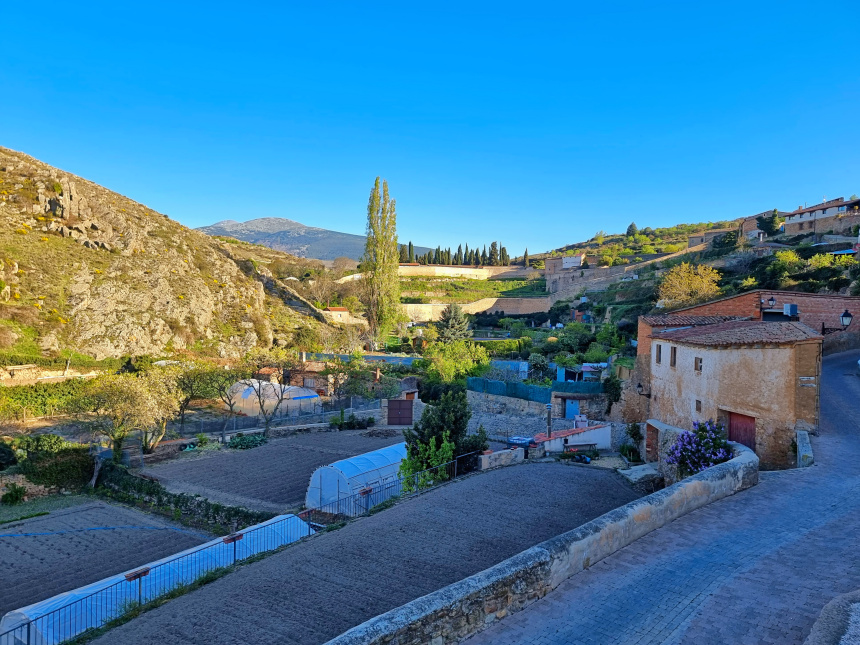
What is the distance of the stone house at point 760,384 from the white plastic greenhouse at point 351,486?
8393mm

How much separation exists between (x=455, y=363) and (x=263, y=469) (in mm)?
14820

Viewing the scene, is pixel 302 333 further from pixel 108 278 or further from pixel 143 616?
pixel 143 616

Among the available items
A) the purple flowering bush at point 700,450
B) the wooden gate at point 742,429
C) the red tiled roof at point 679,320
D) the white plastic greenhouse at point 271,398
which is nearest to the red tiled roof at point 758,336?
the wooden gate at point 742,429

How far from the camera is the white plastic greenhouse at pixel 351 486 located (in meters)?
14.4

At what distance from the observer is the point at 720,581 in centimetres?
559

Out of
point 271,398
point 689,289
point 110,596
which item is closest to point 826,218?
point 689,289

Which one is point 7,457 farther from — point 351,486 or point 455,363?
point 455,363

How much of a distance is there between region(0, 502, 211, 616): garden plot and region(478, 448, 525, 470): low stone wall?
7989mm

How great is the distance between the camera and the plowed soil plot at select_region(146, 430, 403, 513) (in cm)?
1639

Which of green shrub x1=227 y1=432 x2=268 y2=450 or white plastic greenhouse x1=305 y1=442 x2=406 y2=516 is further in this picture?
green shrub x1=227 y1=432 x2=268 y2=450

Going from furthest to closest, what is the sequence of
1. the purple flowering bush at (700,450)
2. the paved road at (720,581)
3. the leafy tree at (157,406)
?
1. the leafy tree at (157,406)
2. the purple flowering bush at (700,450)
3. the paved road at (720,581)

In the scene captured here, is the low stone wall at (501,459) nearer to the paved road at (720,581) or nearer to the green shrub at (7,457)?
the paved road at (720,581)

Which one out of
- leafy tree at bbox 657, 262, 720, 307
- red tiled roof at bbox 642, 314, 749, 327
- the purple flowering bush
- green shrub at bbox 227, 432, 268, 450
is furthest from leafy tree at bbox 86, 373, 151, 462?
leafy tree at bbox 657, 262, 720, 307

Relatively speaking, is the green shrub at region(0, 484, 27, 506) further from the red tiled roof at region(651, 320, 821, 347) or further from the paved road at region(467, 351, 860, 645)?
the red tiled roof at region(651, 320, 821, 347)
